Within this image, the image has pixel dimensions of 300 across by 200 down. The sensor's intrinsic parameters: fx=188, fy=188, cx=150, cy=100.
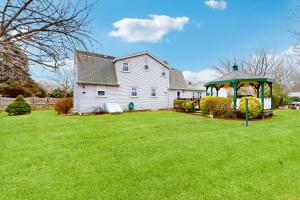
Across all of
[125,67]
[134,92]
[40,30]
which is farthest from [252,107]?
[40,30]

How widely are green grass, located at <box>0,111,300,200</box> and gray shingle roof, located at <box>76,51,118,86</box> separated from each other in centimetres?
943

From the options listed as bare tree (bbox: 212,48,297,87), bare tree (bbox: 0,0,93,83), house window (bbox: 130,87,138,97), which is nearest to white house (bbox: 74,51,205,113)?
house window (bbox: 130,87,138,97)

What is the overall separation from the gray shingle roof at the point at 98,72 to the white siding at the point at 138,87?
498 millimetres

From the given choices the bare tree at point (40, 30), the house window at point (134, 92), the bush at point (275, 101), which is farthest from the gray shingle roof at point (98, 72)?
the bush at point (275, 101)

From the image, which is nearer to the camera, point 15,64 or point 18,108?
point 15,64

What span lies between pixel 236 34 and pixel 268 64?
1239cm

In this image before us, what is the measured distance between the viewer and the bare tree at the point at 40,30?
11.2 feet

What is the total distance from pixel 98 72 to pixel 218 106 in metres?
10.7

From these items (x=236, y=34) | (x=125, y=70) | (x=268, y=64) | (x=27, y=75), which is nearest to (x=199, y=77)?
(x=268, y=64)

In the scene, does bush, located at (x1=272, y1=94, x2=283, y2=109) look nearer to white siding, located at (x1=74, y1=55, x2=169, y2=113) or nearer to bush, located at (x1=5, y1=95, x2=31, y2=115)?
white siding, located at (x1=74, y1=55, x2=169, y2=113)

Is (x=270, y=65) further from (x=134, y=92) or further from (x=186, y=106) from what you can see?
(x=134, y=92)

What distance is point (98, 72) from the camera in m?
17.1

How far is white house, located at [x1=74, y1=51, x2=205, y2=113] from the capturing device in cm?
1594

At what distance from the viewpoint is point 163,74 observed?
20734 millimetres
